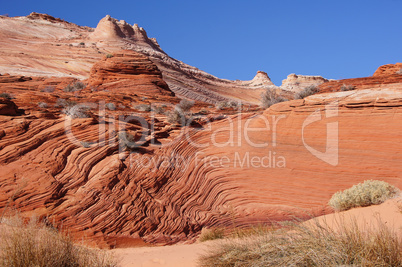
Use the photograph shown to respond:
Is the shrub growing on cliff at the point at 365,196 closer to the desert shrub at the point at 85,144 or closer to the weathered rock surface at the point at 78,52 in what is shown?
the desert shrub at the point at 85,144

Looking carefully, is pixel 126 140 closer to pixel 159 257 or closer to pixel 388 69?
pixel 159 257

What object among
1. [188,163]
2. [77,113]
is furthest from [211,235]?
[77,113]

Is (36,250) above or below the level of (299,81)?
below

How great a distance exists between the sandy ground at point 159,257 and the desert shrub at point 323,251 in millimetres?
1231

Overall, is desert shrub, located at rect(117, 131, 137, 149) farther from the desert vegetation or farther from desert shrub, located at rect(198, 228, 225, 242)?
the desert vegetation

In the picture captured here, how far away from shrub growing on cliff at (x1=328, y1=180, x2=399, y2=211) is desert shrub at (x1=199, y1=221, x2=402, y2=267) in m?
3.21

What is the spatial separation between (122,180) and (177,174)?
69.4 inches

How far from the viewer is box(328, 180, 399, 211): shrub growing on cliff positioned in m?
6.64

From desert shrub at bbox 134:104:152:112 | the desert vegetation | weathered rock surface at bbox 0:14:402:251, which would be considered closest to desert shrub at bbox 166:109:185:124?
weathered rock surface at bbox 0:14:402:251

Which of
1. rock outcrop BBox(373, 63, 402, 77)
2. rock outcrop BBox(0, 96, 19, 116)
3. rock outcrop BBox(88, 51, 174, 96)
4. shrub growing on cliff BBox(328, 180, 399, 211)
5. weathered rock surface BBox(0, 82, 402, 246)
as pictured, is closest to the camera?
shrub growing on cliff BBox(328, 180, 399, 211)

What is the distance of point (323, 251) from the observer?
343 centimetres

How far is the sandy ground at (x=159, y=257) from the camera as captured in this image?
5154 mm

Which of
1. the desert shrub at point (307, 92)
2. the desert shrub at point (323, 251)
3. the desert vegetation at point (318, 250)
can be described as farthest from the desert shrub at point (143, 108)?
the desert shrub at point (323, 251)

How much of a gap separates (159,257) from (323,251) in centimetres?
322
